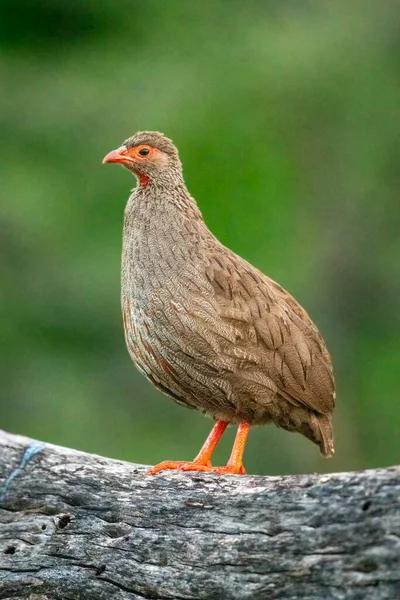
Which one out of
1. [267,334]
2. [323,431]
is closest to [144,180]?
[267,334]

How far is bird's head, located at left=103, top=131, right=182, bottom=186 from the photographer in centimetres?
738

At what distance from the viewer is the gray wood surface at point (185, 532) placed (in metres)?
5.33

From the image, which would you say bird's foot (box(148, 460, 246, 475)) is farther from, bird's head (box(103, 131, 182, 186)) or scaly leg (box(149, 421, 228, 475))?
bird's head (box(103, 131, 182, 186))

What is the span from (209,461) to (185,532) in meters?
1.25

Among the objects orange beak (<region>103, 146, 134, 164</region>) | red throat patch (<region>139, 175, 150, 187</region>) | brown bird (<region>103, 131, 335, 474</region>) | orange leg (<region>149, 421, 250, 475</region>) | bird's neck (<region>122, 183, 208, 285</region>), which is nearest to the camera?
orange leg (<region>149, 421, 250, 475</region>)

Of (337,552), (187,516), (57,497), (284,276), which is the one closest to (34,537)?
(57,497)

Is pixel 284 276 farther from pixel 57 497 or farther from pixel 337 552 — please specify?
pixel 337 552

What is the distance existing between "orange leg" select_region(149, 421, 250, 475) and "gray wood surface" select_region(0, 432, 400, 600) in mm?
160

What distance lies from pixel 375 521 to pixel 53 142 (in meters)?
12.4

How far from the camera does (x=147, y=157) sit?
7.41 metres

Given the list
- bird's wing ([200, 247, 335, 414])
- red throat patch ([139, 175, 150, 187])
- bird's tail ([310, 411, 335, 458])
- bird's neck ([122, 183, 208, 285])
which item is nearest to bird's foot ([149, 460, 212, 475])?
bird's wing ([200, 247, 335, 414])

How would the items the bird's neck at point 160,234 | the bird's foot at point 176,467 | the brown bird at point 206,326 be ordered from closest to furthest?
the bird's foot at point 176,467
the brown bird at point 206,326
the bird's neck at point 160,234

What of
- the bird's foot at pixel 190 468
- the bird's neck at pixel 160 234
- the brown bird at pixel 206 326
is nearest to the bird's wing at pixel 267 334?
the brown bird at pixel 206 326

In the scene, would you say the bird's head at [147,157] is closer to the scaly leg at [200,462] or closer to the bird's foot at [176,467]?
the scaly leg at [200,462]
